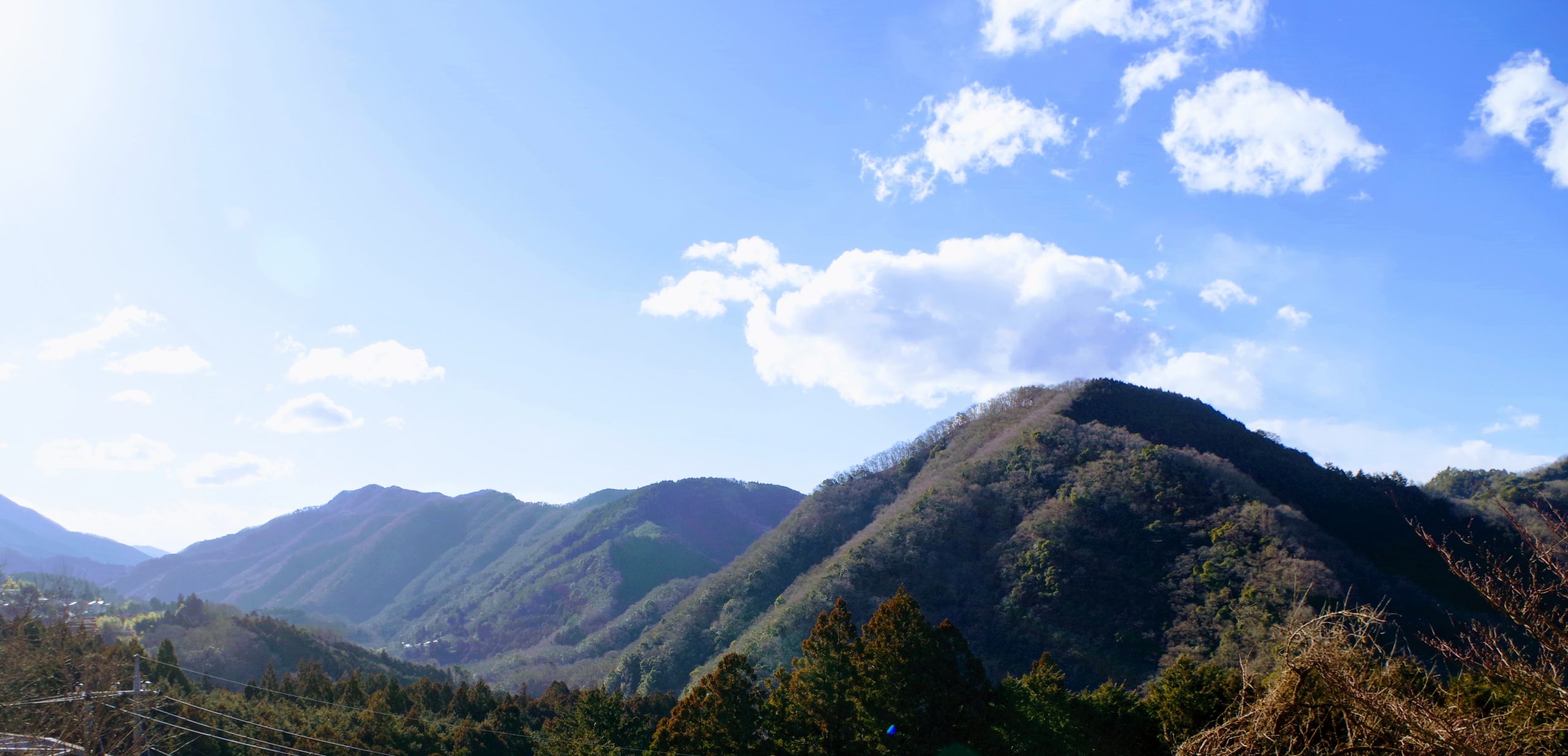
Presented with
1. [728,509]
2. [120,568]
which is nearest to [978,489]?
[728,509]

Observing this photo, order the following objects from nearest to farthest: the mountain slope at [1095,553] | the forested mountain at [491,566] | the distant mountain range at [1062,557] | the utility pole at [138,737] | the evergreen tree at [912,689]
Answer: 1. the utility pole at [138,737]
2. the evergreen tree at [912,689]
3. the mountain slope at [1095,553]
4. the distant mountain range at [1062,557]
5. the forested mountain at [491,566]

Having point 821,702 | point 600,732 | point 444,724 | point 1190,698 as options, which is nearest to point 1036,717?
point 1190,698

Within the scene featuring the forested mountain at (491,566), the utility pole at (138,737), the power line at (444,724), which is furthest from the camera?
the forested mountain at (491,566)

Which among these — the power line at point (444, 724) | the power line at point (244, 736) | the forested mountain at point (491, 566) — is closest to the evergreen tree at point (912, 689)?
the power line at point (444, 724)

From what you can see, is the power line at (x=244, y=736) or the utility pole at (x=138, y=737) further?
the power line at (x=244, y=736)

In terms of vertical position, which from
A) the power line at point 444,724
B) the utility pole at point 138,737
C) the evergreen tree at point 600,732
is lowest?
the power line at point 444,724

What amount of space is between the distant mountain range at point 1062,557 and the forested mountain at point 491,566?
2.92 ft

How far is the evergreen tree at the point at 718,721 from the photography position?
2067 cm

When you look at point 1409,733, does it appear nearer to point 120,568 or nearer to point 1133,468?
point 1133,468

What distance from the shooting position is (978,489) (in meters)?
49.9

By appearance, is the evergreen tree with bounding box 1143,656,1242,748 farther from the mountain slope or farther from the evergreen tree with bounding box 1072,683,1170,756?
the mountain slope

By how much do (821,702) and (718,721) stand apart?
2601mm

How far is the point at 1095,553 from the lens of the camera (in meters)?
40.7

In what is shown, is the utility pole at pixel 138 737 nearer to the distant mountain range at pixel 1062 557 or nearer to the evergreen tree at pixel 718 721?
the evergreen tree at pixel 718 721
